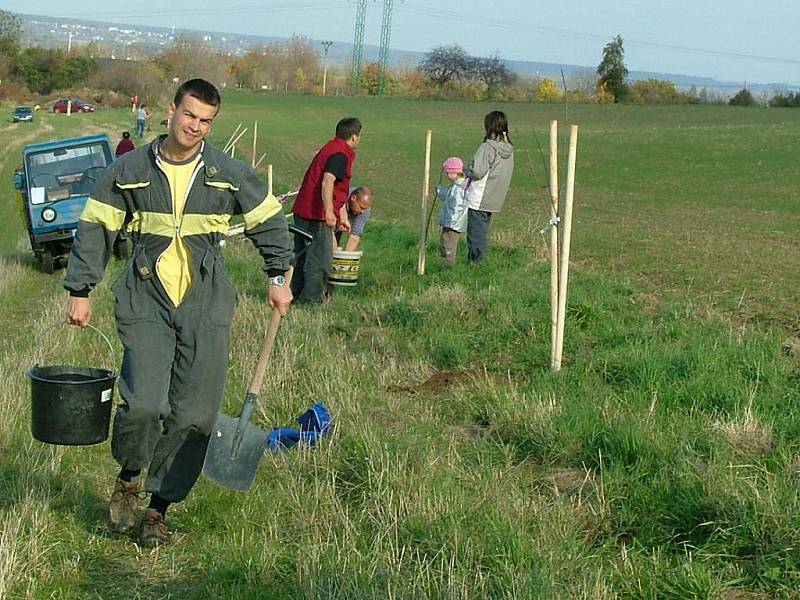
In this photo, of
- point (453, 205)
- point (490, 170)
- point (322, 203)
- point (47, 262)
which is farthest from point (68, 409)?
point (47, 262)

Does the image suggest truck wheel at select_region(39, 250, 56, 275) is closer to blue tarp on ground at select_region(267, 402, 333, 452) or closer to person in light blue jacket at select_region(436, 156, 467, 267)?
person in light blue jacket at select_region(436, 156, 467, 267)

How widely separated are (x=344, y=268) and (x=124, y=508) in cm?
656

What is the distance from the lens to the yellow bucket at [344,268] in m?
11.6

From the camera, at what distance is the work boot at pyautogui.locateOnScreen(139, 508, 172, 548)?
206 inches

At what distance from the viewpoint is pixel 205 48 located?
11494 cm

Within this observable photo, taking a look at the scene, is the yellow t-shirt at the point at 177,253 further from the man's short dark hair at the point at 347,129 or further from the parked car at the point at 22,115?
the parked car at the point at 22,115

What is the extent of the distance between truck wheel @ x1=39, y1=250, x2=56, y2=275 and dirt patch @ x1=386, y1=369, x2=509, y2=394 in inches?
423

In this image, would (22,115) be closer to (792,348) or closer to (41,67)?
(41,67)

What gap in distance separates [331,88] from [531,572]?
119m

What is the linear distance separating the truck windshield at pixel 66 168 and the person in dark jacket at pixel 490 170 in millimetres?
8028

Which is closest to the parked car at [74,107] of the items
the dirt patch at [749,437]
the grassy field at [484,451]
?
the grassy field at [484,451]

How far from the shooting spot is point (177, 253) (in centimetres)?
516

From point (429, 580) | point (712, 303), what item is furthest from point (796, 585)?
point (712, 303)

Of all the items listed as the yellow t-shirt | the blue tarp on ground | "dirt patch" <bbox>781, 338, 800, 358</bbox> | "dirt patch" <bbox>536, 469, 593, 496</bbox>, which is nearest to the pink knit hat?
"dirt patch" <bbox>781, 338, 800, 358</bbox>
